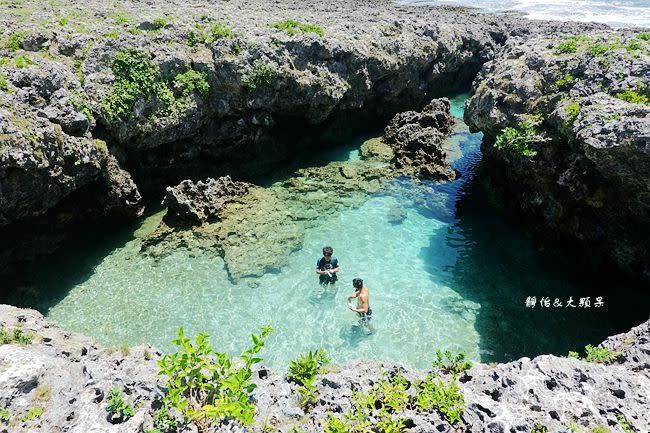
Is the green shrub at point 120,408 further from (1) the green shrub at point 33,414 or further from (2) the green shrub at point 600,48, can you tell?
(2) the green shrub at point 600,48

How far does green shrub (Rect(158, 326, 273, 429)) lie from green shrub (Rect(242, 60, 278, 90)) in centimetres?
1656

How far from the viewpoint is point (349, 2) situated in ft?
141

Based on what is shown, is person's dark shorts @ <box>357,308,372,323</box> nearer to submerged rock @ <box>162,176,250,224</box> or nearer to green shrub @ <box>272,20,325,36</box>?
submerged rock @ <box>162,176,250,224</box>

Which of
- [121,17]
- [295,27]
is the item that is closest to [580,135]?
[295,27]

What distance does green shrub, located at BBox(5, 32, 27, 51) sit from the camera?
15726mm

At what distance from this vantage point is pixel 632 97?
517 inches

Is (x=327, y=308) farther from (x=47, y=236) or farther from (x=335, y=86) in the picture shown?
(x=335, y=86)

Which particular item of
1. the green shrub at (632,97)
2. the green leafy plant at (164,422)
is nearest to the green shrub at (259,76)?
the green shrub at (632,97)

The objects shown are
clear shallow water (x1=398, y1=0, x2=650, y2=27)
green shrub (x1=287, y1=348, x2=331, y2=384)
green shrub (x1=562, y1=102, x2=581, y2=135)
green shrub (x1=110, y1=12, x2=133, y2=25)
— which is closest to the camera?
green shrub (x1=287, y1=348, x2=331, y2=384)

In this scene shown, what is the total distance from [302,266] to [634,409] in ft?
37.1

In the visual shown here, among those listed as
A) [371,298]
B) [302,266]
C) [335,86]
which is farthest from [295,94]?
[371,298]

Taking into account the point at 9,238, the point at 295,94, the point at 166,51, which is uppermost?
the point at 166,51

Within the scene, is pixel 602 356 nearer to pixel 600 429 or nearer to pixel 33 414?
pixel 600 429
